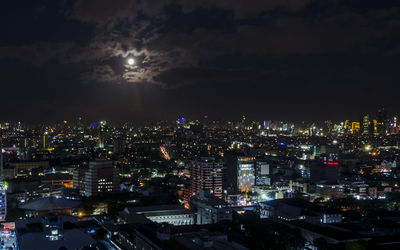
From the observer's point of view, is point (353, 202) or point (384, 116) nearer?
point (353, 202)

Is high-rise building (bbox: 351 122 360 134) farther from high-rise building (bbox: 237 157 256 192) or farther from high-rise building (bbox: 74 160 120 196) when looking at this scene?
high-rise building (bbox: 74 160 120 196)

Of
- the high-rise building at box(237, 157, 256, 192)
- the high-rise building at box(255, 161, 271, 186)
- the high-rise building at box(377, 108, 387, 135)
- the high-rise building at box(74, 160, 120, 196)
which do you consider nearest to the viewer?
the high-rise building at box(74, 160, 120, 196)

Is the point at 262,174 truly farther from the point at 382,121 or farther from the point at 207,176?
the point at 382,121

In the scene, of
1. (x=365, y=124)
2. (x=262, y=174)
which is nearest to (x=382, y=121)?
(x=365, y=124)

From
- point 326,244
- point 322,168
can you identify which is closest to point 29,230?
point 326,244

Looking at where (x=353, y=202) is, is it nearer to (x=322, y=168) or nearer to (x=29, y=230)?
(x=322, y=168)

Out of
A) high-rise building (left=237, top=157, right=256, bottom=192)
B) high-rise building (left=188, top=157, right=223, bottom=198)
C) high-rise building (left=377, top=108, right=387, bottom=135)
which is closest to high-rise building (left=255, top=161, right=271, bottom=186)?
high-rise building (left=237, top=157, right=256, bottom=192)

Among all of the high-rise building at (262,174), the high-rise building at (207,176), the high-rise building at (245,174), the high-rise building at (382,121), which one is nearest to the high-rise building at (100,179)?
the high-rise building at (207,176)
